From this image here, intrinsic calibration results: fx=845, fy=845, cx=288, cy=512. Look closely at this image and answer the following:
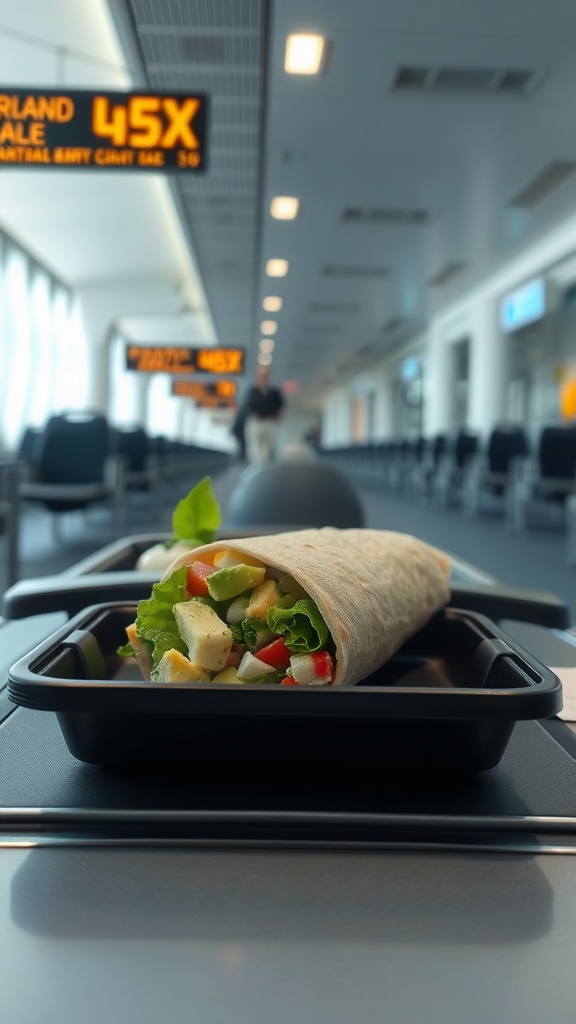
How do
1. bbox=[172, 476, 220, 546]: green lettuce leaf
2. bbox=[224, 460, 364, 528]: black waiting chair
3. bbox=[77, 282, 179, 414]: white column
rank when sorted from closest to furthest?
bbox=[172, 476, 220, 546]: green lettuce leaf → bbox=[224, 460, 364, 528]: black waiting chair → bbox=[77, 282, 179, 414]: white column

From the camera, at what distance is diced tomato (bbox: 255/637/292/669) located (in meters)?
0.51

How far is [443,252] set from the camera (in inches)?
436

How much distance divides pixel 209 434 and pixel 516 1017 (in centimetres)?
4861

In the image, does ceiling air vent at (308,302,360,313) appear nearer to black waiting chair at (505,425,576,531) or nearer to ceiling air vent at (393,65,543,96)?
black waiting chair at (505,425,576,531)

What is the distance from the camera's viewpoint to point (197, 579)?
56 centimetres

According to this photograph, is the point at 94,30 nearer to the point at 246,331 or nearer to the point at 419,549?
the point at 419,549

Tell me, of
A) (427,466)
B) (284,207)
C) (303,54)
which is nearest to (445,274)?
(427,466)

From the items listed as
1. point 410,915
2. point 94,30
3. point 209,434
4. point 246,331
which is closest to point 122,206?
point 94,30

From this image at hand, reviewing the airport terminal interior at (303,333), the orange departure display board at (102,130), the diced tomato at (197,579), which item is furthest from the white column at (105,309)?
the diced tomato at (197,579)

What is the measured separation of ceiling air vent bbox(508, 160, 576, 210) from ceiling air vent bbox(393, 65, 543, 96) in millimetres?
1776

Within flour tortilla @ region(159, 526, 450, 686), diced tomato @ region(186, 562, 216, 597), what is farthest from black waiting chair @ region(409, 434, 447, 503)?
diced tomato @ region(186, 562, 216, 597)

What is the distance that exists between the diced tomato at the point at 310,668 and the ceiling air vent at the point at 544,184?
8212 mm

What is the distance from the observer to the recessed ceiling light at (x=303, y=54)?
5.48 metres

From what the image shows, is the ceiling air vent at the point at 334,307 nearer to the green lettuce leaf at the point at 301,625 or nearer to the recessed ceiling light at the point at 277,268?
the recessed ceiling light at the point at 277,268
